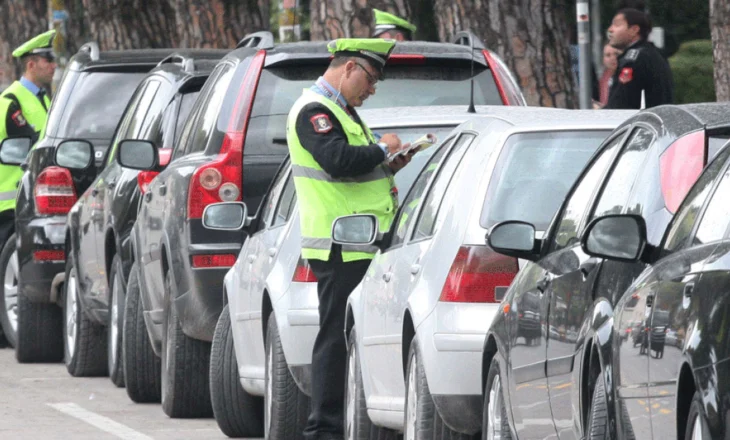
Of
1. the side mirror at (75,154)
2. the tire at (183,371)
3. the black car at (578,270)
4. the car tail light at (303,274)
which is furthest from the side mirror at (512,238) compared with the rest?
the side mirror at (75,154)

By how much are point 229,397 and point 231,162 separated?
3.79ft

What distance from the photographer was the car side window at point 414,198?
8.11 meters

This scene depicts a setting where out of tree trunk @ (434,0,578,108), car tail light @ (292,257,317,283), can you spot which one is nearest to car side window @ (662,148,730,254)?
car tail light @ (292,257,317,283)

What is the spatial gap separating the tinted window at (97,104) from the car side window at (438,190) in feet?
22.6

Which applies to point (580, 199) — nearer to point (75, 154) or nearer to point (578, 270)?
point (578, 270)

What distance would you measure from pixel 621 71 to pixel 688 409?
8.55m

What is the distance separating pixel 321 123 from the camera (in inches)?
338

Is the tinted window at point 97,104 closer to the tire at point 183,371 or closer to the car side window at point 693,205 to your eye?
the tire at point 183,371

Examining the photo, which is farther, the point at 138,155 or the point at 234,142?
the point at 138,155

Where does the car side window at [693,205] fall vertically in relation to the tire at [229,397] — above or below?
above

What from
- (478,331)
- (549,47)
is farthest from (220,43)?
(478,331)

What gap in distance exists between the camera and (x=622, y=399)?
214 inches

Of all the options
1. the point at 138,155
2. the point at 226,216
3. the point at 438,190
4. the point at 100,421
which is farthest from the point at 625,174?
the point at 138,155

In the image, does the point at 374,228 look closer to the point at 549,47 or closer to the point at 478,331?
the point at 478,331
